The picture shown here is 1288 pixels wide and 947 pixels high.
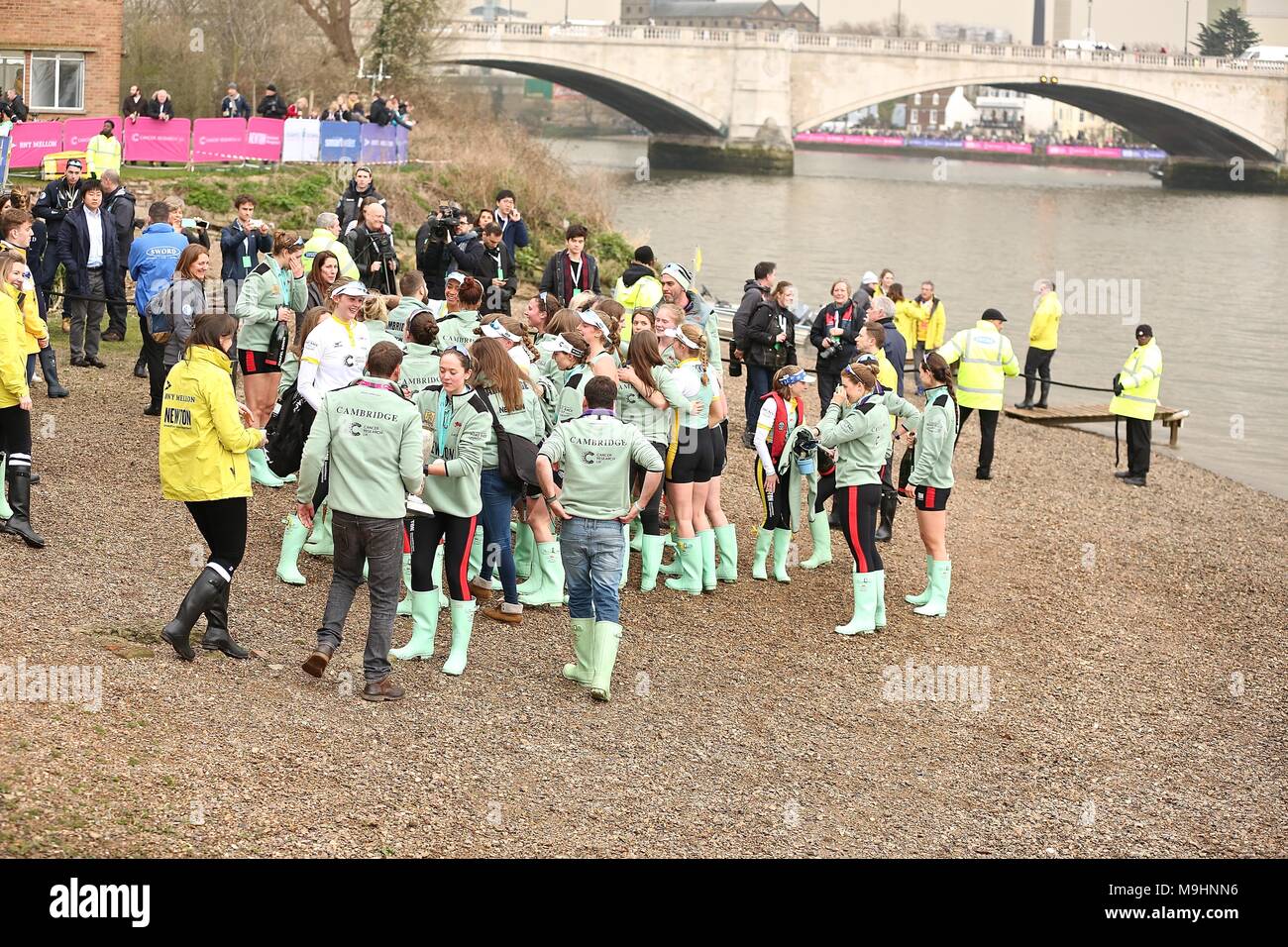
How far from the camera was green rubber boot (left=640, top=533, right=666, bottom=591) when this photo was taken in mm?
10273

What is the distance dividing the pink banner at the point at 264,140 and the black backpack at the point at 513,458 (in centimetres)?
2305

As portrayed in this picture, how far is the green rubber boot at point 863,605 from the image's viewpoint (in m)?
10.1

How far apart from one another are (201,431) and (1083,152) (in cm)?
13040

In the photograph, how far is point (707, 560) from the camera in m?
10.6

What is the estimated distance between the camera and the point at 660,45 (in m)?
77.6

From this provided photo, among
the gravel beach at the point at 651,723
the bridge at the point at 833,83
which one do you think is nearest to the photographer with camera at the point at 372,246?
the gravel beach at the point at 651,723

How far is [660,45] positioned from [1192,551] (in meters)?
Result: 67.5

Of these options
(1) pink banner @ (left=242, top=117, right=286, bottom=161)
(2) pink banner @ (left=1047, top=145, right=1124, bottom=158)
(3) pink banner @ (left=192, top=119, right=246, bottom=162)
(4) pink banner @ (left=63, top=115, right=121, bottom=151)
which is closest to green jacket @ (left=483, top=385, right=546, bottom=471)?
(4) pink banner @ (left=63, top=115, right=121, bottom=151)

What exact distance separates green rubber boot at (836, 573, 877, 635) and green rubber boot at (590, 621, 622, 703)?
7.48ft

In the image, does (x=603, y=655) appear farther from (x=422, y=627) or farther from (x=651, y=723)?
(x=422, y=627)

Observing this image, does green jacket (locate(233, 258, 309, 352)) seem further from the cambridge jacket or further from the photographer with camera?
the cambridge jacket

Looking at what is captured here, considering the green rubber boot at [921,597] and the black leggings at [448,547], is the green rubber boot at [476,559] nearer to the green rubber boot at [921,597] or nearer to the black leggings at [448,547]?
the black leggings at [448,547]

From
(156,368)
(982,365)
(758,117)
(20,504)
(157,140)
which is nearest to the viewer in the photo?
(20,504)

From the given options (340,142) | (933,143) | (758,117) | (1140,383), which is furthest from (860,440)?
(933,143)
